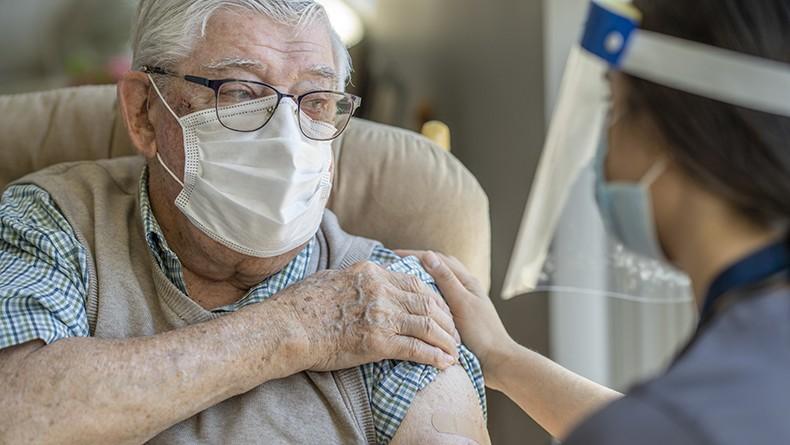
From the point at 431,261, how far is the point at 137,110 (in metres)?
0.55

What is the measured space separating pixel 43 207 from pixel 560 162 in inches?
32.9

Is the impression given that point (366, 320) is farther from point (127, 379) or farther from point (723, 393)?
point (723, 393)

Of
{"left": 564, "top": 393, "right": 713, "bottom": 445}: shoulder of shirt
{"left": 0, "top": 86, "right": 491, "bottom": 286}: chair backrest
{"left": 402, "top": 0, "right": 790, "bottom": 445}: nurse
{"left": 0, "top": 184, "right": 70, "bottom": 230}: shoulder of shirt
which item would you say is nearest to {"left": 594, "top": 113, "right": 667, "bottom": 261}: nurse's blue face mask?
{"left": 402, "top": 0, "right": 790, "bottom": 445}: nurse

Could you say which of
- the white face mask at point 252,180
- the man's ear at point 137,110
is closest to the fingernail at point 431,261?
the white face mask at point 252,180

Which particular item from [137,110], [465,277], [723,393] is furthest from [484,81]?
[723,393]

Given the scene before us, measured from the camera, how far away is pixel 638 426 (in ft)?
2.35

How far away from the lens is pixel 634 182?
36.2 inches

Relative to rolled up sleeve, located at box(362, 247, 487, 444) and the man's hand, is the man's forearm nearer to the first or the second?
the man's hand

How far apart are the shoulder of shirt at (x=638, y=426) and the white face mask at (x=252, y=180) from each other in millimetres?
Result: 783

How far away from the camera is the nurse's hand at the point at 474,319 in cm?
160

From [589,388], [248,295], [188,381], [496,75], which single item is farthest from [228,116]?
[496,75]

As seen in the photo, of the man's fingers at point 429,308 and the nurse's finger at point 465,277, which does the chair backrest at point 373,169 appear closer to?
the nurse's finger at point 465,277

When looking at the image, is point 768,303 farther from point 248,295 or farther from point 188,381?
point 248,295

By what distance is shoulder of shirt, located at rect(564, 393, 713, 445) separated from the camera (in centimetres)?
70
